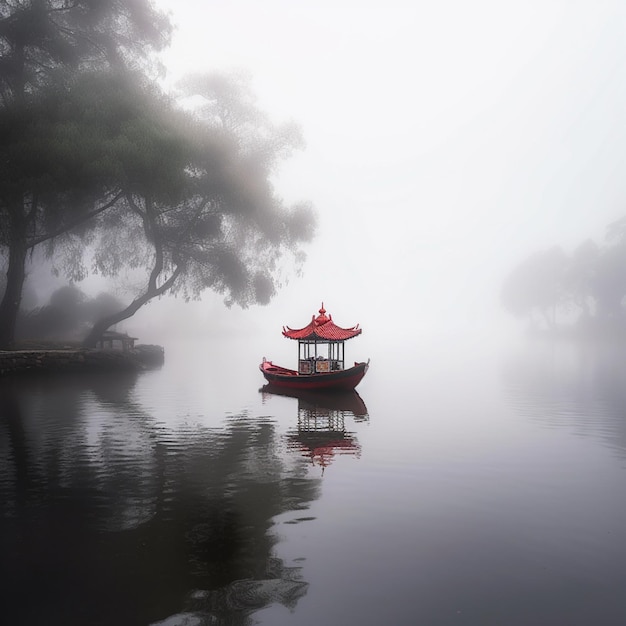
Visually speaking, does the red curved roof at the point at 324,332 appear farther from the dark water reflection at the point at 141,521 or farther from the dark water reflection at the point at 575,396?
the dark water reflection at the point at 141,521

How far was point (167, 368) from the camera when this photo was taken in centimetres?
4488

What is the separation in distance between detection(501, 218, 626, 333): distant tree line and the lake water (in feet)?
228

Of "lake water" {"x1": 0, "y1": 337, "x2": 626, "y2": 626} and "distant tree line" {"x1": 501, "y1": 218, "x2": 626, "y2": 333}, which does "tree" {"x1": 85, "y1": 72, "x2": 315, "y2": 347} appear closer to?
"lake water" {"x1": 0, "y1": 337, "x2": 626, "y2": 626}

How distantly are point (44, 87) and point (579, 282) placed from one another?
256 ft

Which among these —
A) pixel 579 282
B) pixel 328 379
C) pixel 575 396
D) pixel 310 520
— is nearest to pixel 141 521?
pixel 310 520

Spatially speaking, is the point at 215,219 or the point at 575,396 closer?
the point at 575,396

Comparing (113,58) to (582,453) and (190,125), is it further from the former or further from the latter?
(582,453)

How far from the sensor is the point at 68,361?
36.2 m

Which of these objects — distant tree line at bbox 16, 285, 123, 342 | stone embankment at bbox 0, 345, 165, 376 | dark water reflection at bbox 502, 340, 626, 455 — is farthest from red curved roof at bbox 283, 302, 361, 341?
distant tree line at bbox 16, 285, 123, 342

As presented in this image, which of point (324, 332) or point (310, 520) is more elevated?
point (324, 332)

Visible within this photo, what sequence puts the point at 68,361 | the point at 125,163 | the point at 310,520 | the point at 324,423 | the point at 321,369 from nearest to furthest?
the point at 310,520, the point at 324,423, the point at 321,369, the point at 125,163, the point at 68,361

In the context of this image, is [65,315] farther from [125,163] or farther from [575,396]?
[575,396]

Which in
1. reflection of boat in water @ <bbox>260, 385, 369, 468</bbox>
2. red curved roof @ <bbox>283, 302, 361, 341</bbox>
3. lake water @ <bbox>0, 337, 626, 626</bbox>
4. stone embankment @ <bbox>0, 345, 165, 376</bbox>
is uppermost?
red curved roof @ <bbox>283, 302, 361, 341</bbox>

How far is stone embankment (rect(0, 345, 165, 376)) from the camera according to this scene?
3290 centimetres
